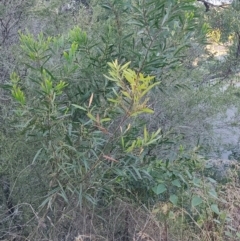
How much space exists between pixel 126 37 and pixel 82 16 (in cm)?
183

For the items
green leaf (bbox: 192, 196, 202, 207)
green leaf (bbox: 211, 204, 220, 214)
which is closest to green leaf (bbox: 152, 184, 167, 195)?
green leaf (bbox: 192, 196, 202, 207)

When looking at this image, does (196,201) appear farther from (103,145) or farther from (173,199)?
(103,145)

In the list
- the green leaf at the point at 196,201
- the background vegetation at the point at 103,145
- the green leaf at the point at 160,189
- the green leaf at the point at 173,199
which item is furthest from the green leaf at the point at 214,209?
the green leaf at the point at 160,189

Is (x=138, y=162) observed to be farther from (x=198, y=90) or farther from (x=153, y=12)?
(x=198, y=90)

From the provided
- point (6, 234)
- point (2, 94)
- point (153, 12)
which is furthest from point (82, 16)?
point (6, 234)

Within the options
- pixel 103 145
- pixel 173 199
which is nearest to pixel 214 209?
pixel 173 199

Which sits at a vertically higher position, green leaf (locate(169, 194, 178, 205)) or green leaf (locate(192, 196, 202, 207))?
green leaf (locate(169, 194, 178, 205))

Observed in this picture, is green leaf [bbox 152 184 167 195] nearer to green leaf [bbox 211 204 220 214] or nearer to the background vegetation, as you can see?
the background vegetation

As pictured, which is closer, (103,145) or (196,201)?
(103,145)

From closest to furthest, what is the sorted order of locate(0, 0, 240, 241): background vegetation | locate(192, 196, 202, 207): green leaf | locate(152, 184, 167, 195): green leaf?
1. locate(0, 0, 240, 241): background vegetation
2. locate(152, 184, 167, 195): green leaf
3. locate(192, 196, 202, 207): green leaf

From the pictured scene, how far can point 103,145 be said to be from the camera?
327 cm

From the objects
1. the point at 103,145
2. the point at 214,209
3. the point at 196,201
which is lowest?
the point at 214,209

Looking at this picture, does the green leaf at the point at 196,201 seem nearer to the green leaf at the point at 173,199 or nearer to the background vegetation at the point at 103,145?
the background vegetation at the point at 103,145

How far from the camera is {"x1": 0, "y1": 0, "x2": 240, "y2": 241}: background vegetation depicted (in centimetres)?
308
